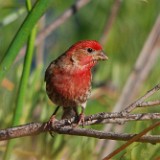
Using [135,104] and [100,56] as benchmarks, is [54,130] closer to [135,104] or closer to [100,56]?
[135,104]

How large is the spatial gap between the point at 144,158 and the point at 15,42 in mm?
557

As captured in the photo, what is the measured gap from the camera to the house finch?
285 centimetres

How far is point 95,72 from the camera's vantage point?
14.4 feet

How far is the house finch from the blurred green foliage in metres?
0.09

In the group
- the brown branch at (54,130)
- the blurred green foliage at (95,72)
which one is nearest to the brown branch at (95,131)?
the brown branch at (54,130)

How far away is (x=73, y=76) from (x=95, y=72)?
146 centimetres

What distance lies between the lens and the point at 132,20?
4.23 meters

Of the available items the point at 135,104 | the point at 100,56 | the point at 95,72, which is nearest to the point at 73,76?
the point at 100,56

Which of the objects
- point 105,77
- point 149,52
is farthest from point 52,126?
point 105,77

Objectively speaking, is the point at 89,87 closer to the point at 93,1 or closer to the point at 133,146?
the point at 133,146

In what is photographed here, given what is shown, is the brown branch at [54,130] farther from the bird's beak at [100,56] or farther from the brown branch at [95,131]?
the bird's beak at [100,56]

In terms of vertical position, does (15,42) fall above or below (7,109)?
below

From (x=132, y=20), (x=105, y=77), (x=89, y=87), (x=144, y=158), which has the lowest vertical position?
(x=144, y=158)

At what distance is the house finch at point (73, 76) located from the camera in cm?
285
